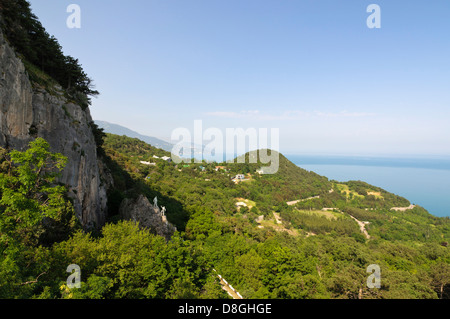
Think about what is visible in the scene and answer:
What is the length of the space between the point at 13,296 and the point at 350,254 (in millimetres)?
34831

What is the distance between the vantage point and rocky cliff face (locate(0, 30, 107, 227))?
11117mm

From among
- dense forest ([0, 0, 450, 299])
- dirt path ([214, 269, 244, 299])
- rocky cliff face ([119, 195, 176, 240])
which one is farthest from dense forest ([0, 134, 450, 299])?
rocky cliff face ([119, 195, 176, 240])

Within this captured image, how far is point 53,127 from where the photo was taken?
1388 centimetres

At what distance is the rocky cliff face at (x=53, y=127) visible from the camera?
36.5ft

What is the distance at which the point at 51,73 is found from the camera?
59.5 ft

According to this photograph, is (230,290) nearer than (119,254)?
No

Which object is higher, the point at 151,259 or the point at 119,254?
the point at 119,254

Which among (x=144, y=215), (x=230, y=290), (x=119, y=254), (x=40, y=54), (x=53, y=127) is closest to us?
(x=119, y=254)

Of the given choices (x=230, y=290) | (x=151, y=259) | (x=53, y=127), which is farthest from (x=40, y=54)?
(x=230, y=290)

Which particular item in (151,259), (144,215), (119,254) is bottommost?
(144,215)

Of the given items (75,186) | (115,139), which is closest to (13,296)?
(75,186)

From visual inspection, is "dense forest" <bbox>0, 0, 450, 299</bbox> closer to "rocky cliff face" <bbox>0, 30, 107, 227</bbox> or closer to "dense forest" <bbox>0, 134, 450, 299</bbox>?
"dense forest" <bbox>0, 134, 450, 299</bbox>

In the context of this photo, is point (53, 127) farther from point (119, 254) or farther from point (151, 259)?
point (151, 259)

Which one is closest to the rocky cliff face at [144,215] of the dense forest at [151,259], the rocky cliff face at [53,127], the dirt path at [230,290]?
the dense forest at [151,259]
